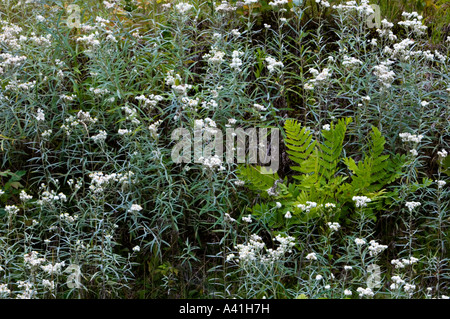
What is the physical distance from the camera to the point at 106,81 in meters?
5.05

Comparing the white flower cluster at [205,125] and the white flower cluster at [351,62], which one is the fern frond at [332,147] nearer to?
the white flower cluster at [351,62]

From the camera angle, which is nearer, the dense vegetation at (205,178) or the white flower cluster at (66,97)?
the dense vegetation at (205,178)

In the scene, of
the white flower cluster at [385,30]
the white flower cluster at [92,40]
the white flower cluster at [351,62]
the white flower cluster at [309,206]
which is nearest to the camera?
the white flower cluster at [309,206]

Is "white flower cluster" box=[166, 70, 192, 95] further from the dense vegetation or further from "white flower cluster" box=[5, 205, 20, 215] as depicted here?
"white flower cluster" box=[5, 205, 20, 215]

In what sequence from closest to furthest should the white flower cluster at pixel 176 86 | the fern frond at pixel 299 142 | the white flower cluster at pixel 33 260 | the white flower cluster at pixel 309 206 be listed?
the white flower cluster at pixel 33 260
the white flower cluster at pixel 309 206
the white flower cluster at pixel 176 86
the fern frond at pixel 299 142

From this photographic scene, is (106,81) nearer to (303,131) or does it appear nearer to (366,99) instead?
(303,131)

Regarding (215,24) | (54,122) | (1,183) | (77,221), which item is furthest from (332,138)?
(1,183)

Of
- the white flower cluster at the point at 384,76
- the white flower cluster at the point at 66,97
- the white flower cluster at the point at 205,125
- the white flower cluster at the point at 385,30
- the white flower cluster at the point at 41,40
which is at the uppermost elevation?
the white flower cluster at the point at 385,30

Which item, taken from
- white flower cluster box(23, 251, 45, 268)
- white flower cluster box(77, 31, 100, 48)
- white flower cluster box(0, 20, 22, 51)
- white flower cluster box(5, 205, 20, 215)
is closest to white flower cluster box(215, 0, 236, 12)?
white flower cluster box(77, 31, 100, 48)

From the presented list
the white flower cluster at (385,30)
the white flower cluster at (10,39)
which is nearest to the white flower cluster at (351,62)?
Answer: the white flower cluster at (385,30)

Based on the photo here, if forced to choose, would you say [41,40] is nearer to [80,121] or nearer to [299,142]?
[80,121]

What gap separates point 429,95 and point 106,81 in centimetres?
306

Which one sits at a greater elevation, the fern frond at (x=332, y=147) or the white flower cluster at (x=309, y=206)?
the fern frond at (x=332, y=147)
